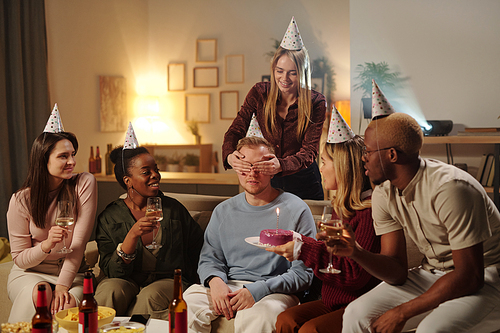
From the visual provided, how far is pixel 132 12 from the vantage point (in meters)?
4.55

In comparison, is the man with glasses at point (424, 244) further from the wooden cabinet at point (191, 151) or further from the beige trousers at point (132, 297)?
the wooden cabinet at point (191, 151)

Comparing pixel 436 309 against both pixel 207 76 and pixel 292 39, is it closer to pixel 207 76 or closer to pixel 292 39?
pixel 292 39

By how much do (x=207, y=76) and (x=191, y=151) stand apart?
88 cm

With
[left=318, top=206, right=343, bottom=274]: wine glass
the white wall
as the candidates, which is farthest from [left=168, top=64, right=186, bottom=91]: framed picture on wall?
[left=318, top=206, right=343, bottom=274]: wine glass

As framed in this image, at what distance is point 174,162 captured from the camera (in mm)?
4703

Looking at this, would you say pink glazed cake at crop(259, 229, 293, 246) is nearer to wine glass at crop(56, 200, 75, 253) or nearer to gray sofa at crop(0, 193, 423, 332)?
gray sofa at crop(0, 193, 423, 332)

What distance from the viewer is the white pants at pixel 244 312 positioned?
1.56 meters

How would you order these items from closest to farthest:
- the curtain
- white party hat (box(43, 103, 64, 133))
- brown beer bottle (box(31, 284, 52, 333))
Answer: brown beer bottle (box(31, 284, 52, 333))
white party hat (box(43, 103, 64, 133))
the curtain

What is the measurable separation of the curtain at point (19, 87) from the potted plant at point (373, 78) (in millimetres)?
2459

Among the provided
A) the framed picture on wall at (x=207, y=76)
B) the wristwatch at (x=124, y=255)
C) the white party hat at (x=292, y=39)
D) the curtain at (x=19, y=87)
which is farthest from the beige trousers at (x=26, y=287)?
the framed picture on wall at (x=207, y=76)

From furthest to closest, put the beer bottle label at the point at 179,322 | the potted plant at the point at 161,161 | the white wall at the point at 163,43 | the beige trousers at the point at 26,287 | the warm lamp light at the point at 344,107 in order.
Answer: the potted plant at the point at 161,161 < the white wall at the point at 163,43 < the warm lamp light at the point at 344,107 < the beige trousers at the point at 26,287 < the beer bottle label at the point at 179,322

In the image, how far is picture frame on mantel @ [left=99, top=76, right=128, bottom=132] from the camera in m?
4.35

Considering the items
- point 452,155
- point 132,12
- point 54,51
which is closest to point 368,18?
point 452,155

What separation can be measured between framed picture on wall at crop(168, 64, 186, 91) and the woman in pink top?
3.24m
